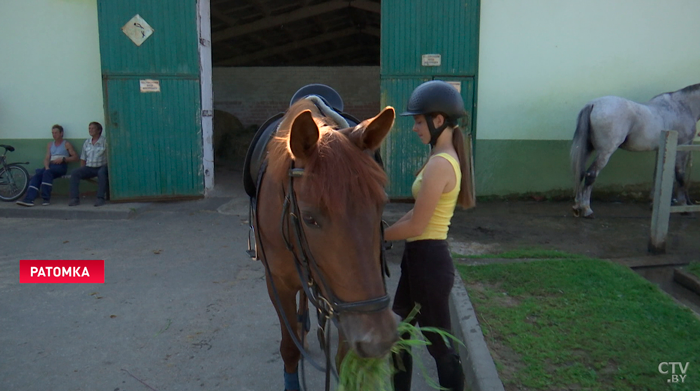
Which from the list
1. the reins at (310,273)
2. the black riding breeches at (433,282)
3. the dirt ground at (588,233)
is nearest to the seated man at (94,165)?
the dirt ground at (588,233)

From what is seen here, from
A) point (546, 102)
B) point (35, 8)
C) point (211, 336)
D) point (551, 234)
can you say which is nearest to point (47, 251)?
point (211, 336)

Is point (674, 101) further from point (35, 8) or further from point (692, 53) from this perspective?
point (35, 8)

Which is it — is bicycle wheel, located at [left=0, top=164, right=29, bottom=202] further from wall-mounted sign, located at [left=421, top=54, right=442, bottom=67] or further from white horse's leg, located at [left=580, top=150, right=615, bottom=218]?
white horse's leg, located at [left=580, top=150, right=615, bottom=218]

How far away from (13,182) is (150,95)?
2718 millimetres

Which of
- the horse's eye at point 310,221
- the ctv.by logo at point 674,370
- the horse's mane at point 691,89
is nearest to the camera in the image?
the horse's eye at point 310,221

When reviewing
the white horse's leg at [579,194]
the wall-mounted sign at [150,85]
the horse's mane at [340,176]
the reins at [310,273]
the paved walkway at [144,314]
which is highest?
the wall-mounted sign at [150,85]

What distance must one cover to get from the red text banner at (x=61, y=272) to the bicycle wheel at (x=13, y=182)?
11.3 feet

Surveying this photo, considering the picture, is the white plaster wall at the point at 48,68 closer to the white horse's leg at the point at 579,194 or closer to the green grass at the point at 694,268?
the white horse's leg at the point at 579,194

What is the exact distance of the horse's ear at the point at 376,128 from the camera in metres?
2.05

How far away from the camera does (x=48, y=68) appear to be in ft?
28.7

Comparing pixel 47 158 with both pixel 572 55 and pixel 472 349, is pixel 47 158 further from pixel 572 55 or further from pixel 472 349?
pixel 572 55

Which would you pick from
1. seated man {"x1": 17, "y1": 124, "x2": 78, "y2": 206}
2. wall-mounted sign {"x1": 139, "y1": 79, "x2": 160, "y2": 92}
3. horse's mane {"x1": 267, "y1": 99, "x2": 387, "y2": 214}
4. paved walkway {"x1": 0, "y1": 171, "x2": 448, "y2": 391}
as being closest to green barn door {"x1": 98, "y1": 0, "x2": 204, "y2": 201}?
wall-mounted sign {"x1": 139, "y1": 79, "x2": 160, "y2": 92}

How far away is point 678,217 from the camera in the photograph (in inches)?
298

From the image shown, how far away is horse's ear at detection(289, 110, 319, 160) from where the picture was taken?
196cm
